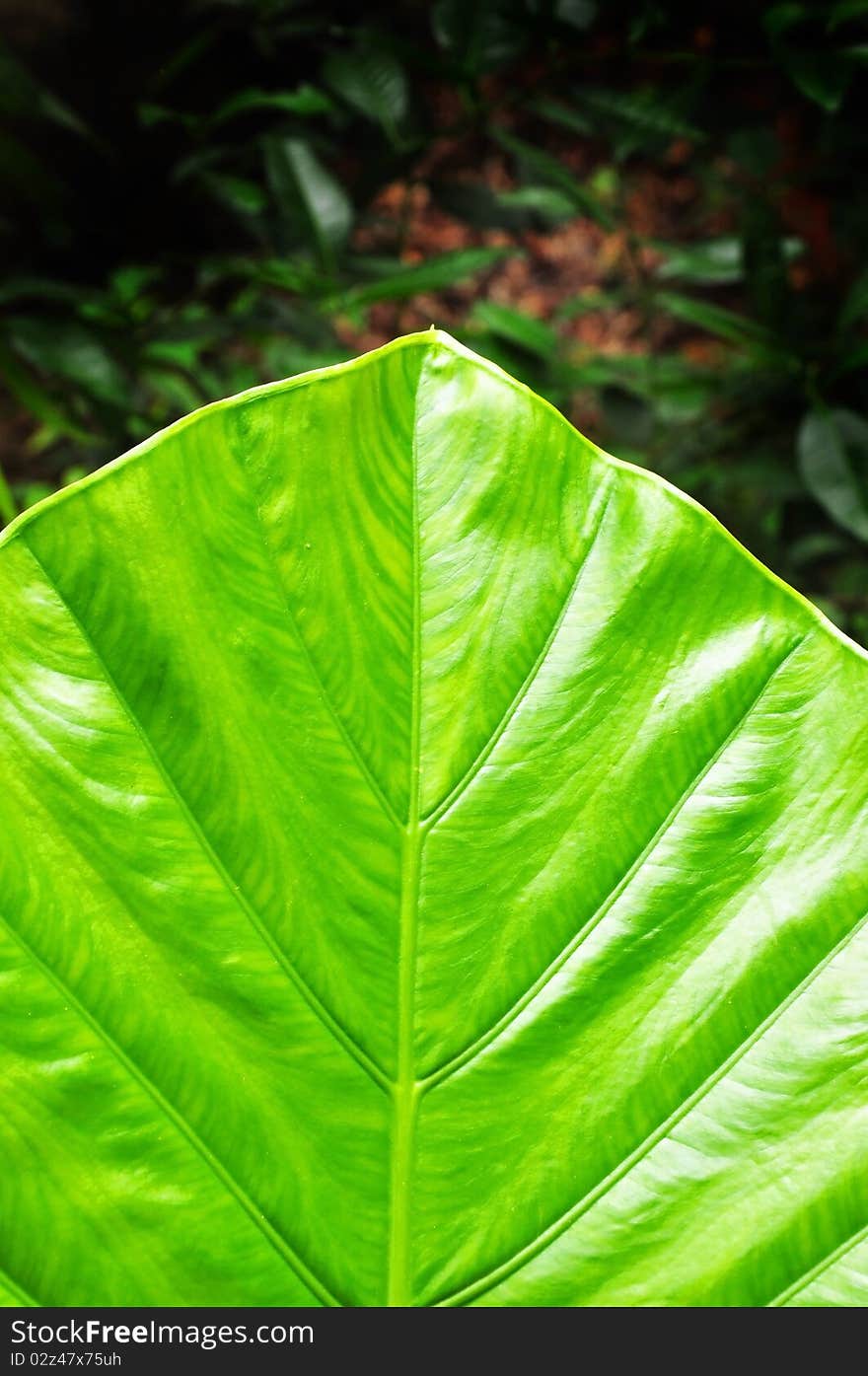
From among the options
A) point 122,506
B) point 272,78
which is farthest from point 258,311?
point 122,506

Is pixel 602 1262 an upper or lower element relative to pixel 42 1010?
lower

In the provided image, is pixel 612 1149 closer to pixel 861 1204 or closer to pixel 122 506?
pixel 861 1204

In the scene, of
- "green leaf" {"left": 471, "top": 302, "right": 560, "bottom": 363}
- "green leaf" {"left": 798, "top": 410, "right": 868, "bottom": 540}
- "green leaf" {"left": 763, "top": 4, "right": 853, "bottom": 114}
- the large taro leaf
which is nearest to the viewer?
the large taro leaf

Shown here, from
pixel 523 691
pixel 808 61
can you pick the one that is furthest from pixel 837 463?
pixel 523 691

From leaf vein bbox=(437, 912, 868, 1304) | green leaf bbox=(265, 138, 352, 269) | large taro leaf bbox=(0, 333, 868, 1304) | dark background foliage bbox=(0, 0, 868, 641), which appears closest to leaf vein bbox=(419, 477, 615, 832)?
large taro leaf bbox=(0, 333, 868, 1304)

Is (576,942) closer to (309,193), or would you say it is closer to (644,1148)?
(644,1148)

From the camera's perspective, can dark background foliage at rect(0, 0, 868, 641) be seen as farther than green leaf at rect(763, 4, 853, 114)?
Yes

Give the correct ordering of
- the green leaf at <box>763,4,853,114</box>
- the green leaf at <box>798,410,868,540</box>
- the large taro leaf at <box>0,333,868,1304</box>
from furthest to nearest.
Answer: the green leaf at <box>798,410,868,540</box>, the green leaf at <box>763,4,853,114</box>, the large taro leaf at <box>0,333,868,1304</box>

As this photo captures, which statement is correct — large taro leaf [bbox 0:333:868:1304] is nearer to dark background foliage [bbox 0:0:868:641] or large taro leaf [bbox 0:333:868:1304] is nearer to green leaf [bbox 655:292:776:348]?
dark background foliage [bbox 0:0:868:641]

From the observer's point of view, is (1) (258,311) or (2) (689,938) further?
(1) (258,311)
